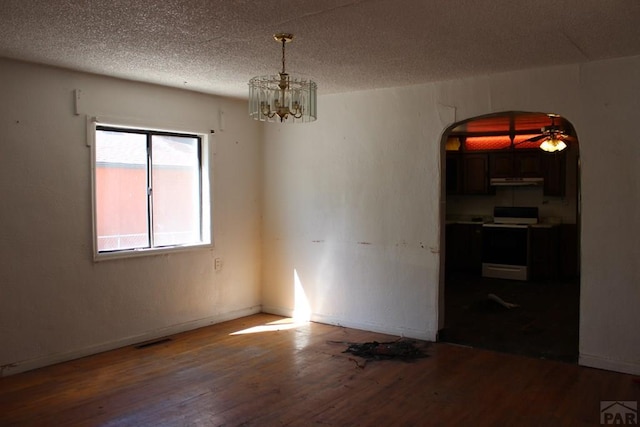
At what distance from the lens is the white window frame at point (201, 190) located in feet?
15.6

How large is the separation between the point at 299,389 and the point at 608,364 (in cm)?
252

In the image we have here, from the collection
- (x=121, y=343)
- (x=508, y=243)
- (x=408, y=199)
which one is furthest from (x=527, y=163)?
(x=121, y=343)

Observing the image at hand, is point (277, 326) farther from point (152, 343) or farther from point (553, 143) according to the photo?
point (553, 143)

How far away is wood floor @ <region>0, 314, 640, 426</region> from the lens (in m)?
3.39

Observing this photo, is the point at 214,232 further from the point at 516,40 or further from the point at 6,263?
the point at 516,40

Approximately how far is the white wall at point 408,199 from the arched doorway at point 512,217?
1456 mm

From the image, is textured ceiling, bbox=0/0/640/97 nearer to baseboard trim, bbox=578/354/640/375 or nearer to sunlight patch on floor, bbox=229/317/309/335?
baseboard trim, bbox=578/354/640/375

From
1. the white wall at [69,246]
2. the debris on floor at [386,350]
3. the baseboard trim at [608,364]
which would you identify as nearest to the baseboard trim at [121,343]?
the white wall at [69,246]

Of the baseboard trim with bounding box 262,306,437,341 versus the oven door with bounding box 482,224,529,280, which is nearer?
the baseboard trim with bounding box 262,306,437,341

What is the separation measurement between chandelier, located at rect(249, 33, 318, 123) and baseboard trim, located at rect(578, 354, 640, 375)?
121 inches

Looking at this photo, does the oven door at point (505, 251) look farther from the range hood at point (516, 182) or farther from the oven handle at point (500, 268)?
the range hood at point (516, 182)

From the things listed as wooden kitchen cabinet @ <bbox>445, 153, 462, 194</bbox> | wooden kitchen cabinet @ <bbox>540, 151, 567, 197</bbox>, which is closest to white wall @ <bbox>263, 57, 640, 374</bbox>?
wooden kitchen cabinet @ <bbox>445, 153, 462, 194</bbox>

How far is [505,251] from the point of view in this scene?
8.68 m

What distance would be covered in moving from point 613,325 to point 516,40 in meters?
2.42
